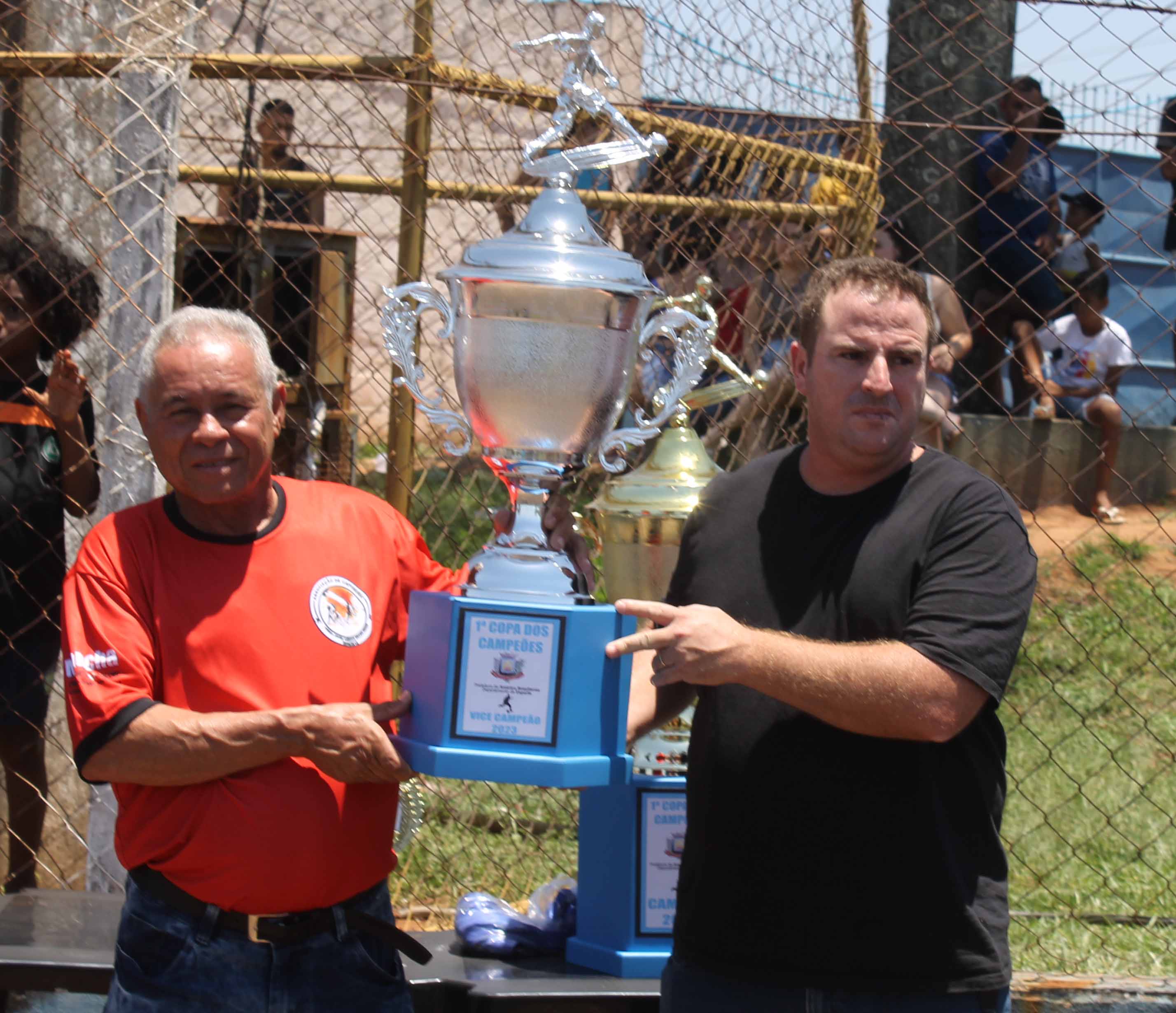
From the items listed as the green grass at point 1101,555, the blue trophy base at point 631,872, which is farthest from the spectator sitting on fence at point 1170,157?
the blue trophy base at point 631,872

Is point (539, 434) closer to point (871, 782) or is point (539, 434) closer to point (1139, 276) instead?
point (871, 782)

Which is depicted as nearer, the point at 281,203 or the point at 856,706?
the point at 856,706

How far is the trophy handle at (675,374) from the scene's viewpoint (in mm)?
2455

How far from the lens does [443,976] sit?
2734 mm

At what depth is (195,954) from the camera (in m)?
2.21

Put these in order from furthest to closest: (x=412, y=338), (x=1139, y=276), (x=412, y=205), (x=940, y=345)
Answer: (x=1139, y=276)
(x=940, y=345)
(x=412, y=205)
(x=412, y=338)

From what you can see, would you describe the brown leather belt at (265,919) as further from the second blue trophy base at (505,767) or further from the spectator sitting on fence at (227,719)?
the second blue trophy base at (505,767)

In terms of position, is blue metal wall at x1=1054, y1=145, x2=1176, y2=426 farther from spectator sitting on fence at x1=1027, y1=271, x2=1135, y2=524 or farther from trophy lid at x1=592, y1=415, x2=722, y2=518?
trophy lid at x1=592, y1=415, x2=722, y2=518

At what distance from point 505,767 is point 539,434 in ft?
1.93

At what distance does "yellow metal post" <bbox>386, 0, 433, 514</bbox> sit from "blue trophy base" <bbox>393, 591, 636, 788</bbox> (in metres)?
1.43

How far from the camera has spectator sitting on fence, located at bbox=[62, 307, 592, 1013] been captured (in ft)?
7.14

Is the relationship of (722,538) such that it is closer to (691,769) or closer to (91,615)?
(691,769)

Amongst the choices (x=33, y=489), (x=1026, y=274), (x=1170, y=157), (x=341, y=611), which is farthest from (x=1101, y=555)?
(x=341, y=611)

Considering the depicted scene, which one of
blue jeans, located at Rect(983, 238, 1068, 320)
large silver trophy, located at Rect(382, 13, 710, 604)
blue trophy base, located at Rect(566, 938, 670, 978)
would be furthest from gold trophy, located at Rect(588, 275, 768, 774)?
blue jeans, located at Rect(983, 238, 1068, 320)
